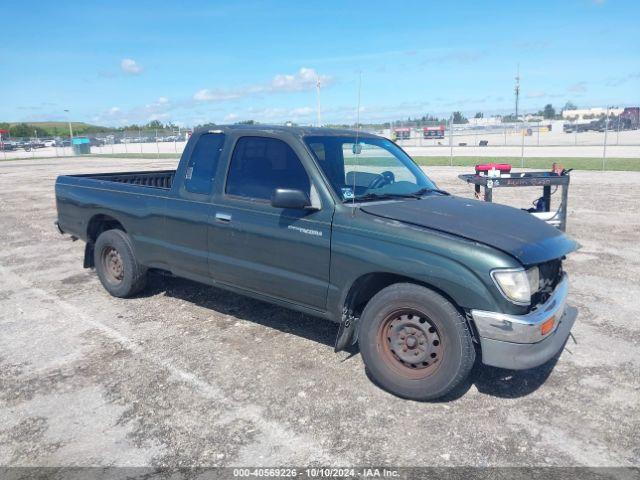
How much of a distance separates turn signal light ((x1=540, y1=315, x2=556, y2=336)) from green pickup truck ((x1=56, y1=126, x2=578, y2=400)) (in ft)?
0.07

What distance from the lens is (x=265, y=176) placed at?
15.1 ft

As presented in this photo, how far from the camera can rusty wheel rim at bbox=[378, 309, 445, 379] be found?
3.65 metres

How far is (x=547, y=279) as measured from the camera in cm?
389

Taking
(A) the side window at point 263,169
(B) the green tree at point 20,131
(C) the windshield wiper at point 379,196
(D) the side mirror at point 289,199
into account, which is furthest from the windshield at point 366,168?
(B) the green tree at point 20,131

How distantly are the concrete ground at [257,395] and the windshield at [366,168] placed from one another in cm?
142

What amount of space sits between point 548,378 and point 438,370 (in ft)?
3.51

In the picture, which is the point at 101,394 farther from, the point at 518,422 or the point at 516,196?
the point at 516,196

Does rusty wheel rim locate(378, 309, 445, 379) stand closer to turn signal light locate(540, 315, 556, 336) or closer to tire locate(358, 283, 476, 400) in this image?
tire locate(358, 283, 476, 400)

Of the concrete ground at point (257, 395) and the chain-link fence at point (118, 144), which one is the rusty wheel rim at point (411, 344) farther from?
the chain-link fence at point (118, 144)

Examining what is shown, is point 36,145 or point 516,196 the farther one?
point 36,145

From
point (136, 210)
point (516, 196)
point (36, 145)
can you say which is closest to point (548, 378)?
point (136, 210)

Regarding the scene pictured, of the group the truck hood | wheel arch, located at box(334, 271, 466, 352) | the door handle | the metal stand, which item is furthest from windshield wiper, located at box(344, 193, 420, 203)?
the metal stand

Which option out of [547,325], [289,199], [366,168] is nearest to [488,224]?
[547,325]

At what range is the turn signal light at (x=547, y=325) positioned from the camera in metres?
3.48
